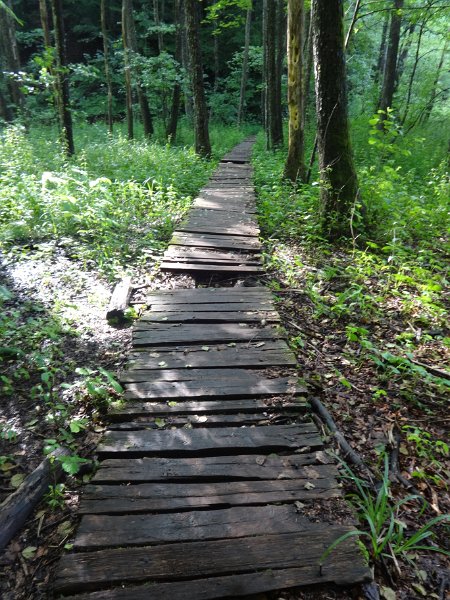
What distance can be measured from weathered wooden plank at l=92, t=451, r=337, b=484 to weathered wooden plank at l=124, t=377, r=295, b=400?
605 millimetres

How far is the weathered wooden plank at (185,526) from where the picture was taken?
2.14 m

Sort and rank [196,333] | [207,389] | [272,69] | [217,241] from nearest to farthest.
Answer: [207,389] < [196,333] < [217,241] < [272,69]

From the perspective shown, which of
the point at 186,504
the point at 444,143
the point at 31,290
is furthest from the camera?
the point at 444,143

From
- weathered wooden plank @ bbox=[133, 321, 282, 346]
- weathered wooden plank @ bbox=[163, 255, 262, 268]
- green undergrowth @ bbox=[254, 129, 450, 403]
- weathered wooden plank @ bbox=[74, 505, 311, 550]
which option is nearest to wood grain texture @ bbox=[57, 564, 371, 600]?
weathered wooden plank @ bbox=[74, 505, 311, 550]

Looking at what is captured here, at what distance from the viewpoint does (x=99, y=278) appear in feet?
18.3

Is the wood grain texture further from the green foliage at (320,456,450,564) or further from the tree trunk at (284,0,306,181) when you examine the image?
the tree trunk at (284,0,306,181)

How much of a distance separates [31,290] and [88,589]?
4.08 meters

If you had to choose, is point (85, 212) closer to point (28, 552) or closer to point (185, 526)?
point (28, 552)

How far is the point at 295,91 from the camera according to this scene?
381 inches

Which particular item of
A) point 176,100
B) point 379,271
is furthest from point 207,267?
point 176,100

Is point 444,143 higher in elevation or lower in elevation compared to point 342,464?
higher

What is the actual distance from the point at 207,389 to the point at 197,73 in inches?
474

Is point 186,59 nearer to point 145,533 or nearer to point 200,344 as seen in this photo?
point 200,344

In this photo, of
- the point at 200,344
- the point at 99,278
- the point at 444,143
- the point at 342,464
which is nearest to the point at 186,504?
the point at 342,464
